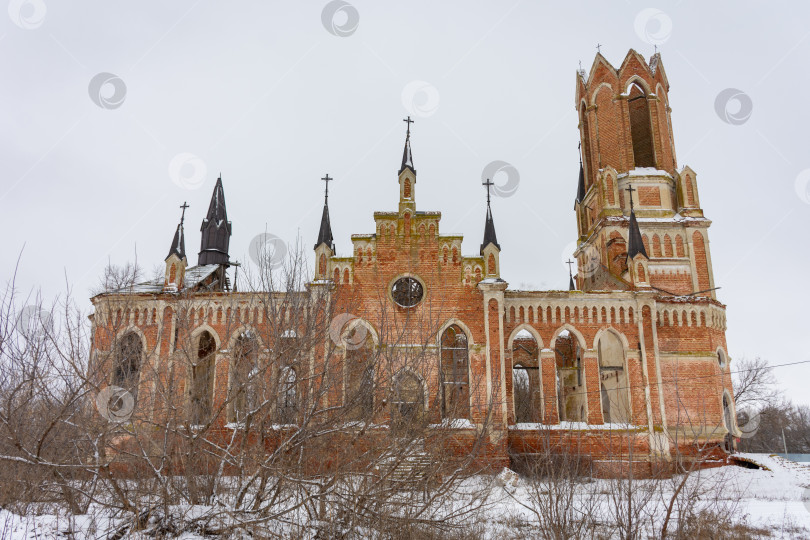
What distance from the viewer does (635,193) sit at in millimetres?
28766

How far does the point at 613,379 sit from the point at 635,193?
351 inches

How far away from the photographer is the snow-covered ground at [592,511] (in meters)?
9.59

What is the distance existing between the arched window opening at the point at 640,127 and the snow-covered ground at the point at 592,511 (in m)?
14.8

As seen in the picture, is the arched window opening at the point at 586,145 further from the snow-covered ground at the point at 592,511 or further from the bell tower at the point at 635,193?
the snow-covered ground at the point at 592,511

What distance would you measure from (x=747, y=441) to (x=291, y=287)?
6081 centimetres

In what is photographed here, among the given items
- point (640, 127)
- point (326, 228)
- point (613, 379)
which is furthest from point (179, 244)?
point (640, 127)

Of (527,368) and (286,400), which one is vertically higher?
(527,368)

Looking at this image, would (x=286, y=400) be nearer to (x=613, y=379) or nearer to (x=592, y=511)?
(x=592, y=511)

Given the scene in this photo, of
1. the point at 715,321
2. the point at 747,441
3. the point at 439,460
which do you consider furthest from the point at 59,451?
the point at 747,441

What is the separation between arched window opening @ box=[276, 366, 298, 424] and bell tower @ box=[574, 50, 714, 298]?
695 inches

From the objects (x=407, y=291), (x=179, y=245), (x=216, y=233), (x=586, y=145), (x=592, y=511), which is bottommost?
(x=592, y=511)

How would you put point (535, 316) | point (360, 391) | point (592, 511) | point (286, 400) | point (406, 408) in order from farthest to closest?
point (535, 316) < point (406, 408) < point (592, 511) < point (286, 400) < point (360, 391)

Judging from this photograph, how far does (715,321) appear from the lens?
989 inches

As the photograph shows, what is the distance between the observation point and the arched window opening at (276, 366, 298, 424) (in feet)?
34.3
